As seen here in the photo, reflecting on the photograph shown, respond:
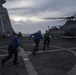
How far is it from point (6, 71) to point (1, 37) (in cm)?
2943

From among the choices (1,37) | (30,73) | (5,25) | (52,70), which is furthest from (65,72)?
(5,25)

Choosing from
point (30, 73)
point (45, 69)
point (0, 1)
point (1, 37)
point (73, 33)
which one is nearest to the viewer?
point (30, 73)

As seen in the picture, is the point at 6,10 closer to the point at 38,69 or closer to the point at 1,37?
the point at 1,37

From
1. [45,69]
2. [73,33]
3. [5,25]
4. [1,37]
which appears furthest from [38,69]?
[5,25]

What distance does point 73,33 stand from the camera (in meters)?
35.8

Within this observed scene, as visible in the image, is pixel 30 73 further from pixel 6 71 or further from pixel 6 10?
pixel 6 10

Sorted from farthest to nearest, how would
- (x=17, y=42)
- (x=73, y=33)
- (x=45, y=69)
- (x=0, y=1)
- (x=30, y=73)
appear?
1. (x=0, y=1)
2. (x=73, y=33)
3. (x=17, y=42)
4. (x=45, y=69)
5. (x=30, y=73)

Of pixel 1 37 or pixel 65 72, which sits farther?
pixel 1 37

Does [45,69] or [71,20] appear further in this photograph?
[71,20]

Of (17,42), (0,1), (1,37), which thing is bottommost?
(1,37)

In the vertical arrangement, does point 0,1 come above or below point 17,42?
above

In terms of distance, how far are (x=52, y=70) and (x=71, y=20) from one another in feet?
89.3

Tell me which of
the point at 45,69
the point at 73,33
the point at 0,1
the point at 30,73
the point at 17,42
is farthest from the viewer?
the point at 0,1

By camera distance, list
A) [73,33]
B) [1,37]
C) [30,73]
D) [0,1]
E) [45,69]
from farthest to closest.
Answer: [0,1] → [1,37] → [73,33] → [45,69] → [30,73]
